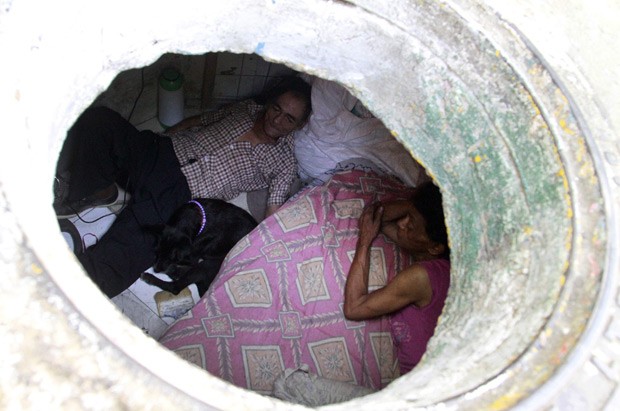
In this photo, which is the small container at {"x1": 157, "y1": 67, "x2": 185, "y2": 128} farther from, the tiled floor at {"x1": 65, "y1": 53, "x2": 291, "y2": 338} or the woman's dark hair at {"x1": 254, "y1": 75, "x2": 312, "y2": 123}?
the woman's dark hair at {"x1": 254, "y1": 75, "x2": 312, "y2": 123}

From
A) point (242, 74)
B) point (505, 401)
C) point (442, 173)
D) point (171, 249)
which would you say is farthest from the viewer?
point (242, 74)

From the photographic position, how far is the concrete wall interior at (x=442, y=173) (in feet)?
4.45

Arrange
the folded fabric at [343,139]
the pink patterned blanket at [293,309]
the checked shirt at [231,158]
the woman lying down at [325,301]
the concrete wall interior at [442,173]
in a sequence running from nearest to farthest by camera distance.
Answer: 1. the concrete wall interior at [442,173]
2. the woman lying down at [325,301]
3. the pink patterned blanket at [293,309]
4. the folded fabric at [343,139]
5. the checked shirt at [231,158]

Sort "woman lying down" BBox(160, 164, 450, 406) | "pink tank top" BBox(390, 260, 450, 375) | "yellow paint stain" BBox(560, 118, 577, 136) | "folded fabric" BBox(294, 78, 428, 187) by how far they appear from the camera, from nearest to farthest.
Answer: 1. "yellow paint stain" BBox(560, 118, 577, 136)
2. "pink tank top" BBox(390, 260, 450, 375)
3. "woman lying down" BBox(160, 164, 450, 406)
4. "folded fabric" BBox(294, 78, 428, 187)

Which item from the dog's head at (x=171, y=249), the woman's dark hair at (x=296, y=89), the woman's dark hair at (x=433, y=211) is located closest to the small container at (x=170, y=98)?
the woman's dark hair at (x=296, y=89)

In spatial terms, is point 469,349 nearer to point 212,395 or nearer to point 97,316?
point 212,395

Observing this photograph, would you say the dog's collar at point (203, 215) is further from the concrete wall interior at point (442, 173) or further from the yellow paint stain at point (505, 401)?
the yellow paint stain at point (505, 401)

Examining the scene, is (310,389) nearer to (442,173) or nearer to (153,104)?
(442,173)

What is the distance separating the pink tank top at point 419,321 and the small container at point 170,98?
1.88 meters

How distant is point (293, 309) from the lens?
3184 millimetres

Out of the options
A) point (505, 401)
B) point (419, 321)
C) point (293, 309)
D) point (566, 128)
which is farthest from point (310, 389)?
point (566, 128)

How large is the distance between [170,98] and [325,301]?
1.61 metres

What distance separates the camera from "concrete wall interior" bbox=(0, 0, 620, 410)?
1.36 m

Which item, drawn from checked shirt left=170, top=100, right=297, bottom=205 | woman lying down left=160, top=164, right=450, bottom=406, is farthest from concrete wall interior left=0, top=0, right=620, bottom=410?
checked shirt left=170, top=100, right=297, bottom=205
